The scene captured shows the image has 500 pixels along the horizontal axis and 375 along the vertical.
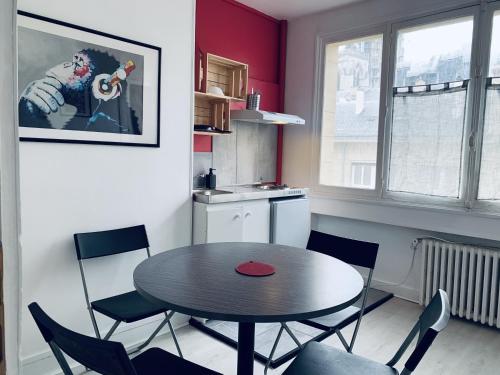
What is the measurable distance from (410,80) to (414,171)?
88 cm

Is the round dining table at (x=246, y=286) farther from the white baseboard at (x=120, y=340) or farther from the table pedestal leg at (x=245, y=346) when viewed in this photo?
the white baseboard at (x=120, y=340)

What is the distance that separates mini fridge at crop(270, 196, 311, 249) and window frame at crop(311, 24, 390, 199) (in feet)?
1.52

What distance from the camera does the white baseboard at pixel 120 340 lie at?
2.28 metres

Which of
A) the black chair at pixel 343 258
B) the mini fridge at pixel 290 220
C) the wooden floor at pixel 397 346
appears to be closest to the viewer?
the black chair at pixel 343 258

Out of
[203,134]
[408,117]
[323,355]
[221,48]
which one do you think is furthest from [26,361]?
[408,117]

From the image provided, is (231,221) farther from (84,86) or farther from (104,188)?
(84,86)

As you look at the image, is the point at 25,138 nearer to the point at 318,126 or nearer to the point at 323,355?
the point at 323,355

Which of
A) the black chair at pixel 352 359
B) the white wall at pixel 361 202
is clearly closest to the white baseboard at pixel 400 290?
the white wall at pixel 361 202

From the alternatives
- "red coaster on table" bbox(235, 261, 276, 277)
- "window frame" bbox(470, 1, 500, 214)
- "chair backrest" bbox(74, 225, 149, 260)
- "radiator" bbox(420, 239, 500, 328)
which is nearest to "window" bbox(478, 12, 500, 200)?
"window frame" bbox(470, 1, 500, 214)

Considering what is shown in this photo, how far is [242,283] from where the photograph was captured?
1581 mm

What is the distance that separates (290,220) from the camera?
3.79 meters

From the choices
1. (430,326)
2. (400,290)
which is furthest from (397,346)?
(430,326)

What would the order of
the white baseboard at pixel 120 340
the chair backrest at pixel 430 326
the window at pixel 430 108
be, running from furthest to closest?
1. the window at pixel 430 108
2. the white baseboard at pixel 120 340
3. the chair backrest at pixel 430 326

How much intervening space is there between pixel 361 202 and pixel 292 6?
2.23m
